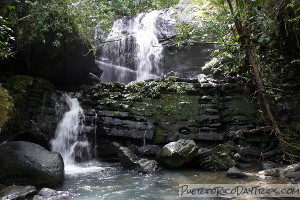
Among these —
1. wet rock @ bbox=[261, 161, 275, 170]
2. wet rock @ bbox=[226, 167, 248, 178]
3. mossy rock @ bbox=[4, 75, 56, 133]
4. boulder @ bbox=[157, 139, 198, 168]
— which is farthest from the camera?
mossy rock @ bbox=[4, 75, 56, 133]

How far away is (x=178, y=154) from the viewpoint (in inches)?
283

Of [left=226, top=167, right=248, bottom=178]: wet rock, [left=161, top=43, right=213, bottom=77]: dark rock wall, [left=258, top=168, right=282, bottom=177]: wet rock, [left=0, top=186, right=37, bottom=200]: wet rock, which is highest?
[left=161, top=43, right=213, bottom=77]: dark rock wall

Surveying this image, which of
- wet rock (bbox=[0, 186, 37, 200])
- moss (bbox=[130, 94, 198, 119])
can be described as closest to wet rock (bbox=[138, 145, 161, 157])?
moss (bbox=[130, 94, 198, 119])

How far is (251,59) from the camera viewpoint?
6984mm

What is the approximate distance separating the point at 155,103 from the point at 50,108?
14.2ft

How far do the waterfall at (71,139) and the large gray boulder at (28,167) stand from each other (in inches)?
104

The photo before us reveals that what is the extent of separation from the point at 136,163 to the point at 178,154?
51.4 inches

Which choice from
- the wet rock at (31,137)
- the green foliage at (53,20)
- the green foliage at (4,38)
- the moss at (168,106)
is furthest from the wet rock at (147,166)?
the green foliage at (53,20)

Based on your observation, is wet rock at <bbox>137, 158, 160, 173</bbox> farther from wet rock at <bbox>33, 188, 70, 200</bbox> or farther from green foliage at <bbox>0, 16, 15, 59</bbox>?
green foliage at <bbox>0, 16, 15, 59</bbox>

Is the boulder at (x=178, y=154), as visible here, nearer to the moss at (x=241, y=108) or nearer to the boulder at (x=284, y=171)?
the boulder at (x=284, y=171)

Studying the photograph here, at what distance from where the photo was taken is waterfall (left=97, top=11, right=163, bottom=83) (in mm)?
15375

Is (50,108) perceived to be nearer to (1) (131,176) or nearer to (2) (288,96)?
(1) (131,176)

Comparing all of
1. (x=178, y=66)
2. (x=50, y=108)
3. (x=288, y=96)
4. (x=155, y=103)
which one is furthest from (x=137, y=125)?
(x=178, y=66)

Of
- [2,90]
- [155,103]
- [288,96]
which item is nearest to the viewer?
[2,90]
